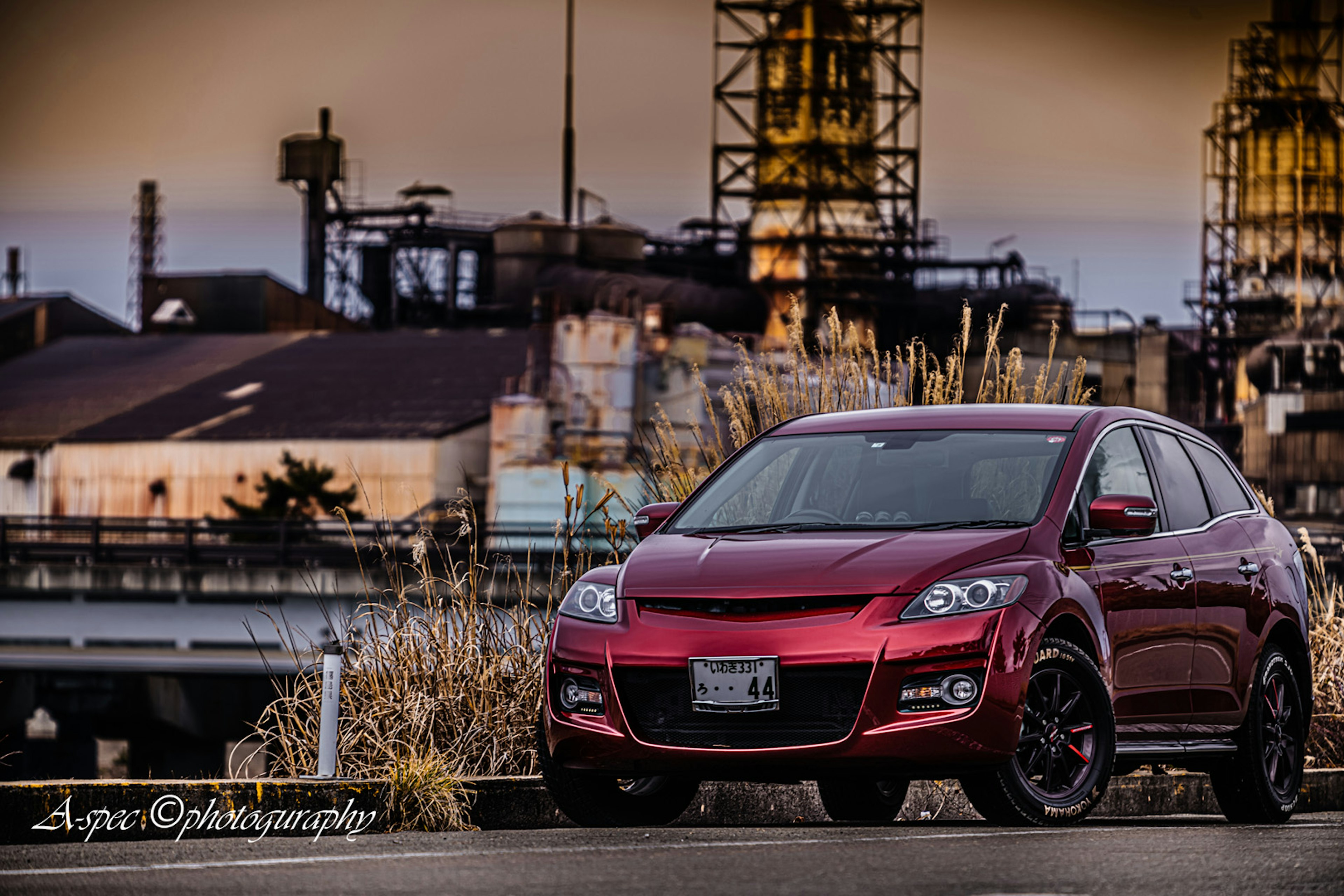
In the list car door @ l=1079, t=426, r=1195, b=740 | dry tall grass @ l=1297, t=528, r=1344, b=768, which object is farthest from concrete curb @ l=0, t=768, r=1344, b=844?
dry tall grass @ l=1297, t=528, r=1344, b=768

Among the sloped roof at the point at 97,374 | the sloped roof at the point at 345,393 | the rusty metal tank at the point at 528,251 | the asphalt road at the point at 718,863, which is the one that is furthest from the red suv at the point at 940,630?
the rusty metal tank at the point at 528,251

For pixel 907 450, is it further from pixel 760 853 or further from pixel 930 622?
pixel 760 853

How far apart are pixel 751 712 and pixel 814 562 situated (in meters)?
0.56

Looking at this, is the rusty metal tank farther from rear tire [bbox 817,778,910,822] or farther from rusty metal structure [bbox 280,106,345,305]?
rear tire [bbox 817,778,910,822]

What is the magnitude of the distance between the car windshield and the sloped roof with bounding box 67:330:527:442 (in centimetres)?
4837

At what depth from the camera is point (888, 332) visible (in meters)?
68.3

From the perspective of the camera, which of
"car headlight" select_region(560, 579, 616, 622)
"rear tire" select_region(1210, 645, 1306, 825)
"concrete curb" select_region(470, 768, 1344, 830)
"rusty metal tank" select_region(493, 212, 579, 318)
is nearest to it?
"car headlight" select_region(560, 579, 616, 622)

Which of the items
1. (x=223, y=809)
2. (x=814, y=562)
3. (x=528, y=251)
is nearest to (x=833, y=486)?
(x=814, y=562)

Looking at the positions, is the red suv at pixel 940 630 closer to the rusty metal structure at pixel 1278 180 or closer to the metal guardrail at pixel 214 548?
the metal guardrail at pixel 214 548

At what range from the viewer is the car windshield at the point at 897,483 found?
26.0 feet

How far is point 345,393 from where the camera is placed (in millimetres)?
63062

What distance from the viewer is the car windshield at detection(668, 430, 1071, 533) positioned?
312 inches

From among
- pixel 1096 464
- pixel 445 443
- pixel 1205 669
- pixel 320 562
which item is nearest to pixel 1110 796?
pixel 1205 669

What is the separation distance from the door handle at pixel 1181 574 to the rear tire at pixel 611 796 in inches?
79.6
